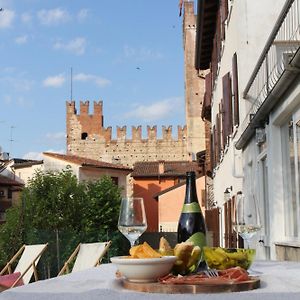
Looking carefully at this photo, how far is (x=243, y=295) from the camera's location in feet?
6.63

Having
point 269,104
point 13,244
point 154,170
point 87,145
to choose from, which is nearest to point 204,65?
point 13,244

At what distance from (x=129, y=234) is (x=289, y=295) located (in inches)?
41.0

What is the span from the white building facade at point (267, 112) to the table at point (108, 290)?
0.70 metres

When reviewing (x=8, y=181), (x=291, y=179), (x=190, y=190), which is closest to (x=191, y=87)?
(x=8, y=181)

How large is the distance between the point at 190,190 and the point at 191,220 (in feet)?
0.49

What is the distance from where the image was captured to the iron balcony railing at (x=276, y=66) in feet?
21.1

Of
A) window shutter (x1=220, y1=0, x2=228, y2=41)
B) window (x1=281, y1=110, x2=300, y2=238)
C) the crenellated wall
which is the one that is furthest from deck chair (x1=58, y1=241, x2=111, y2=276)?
the crenellated wall

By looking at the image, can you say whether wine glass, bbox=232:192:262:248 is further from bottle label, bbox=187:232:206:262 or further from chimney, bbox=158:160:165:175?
chimney, bbox=158:160:165:175

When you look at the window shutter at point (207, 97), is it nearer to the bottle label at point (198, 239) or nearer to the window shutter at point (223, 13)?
the window shutter at point (223, 13)

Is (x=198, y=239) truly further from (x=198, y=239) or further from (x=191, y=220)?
(x=191, y=220)

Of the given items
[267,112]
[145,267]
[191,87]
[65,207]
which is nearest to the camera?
[145,267]

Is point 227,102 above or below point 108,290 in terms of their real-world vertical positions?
above

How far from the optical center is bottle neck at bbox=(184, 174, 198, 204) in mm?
3012

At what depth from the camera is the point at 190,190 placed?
9.97 ft
